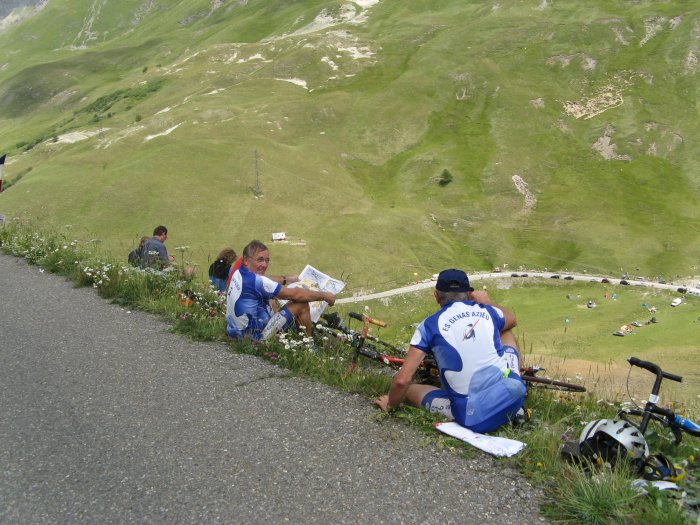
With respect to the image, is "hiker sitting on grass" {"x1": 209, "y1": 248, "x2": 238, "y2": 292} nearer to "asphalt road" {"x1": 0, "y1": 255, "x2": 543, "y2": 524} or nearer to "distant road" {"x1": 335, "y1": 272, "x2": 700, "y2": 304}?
"asphalt road" {"x1": 0, "y1": 255, "x2": 543, "y2": 524}

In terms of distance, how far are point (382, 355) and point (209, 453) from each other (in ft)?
12.5

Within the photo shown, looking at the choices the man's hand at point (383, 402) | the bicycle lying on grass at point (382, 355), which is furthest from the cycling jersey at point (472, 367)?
the bicycle lying on grass at point (382, 355)

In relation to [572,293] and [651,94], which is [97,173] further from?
[651,94]

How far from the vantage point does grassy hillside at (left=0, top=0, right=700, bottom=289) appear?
78750 mm

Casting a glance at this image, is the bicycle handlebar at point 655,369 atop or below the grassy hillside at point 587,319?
atop

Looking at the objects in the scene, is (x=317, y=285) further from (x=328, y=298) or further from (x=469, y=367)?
(x=469, y=367)

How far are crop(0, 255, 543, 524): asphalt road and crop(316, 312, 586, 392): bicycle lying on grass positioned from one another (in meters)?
1.28

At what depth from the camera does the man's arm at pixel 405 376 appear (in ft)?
22.4

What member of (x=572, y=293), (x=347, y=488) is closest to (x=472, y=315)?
(x=347, y=488)

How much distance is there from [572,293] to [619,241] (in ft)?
81.2

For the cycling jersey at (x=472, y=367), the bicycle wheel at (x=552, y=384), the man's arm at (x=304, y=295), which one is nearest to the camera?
the cycling jersey at (x=472, y=367)

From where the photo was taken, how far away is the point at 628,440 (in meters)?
5.50

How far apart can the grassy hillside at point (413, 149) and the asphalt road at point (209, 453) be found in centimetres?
5682

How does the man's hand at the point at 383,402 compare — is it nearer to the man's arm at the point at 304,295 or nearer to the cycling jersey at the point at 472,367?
the cycling jersey at the point at 472,367
